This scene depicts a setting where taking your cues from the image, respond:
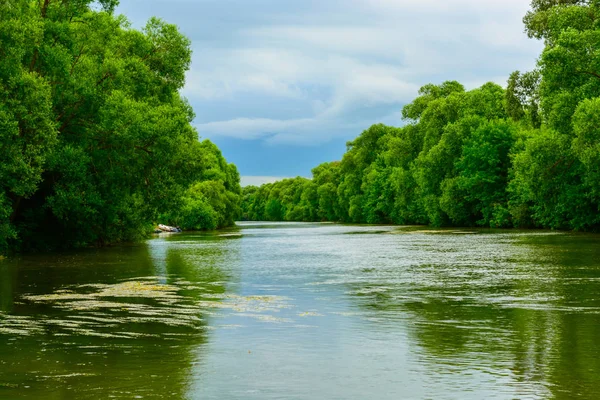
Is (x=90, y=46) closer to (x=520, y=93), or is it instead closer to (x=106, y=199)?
(x=106, y=199)

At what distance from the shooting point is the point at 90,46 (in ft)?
144

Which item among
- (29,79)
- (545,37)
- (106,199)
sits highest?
(545,37)

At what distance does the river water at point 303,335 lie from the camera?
997 cm

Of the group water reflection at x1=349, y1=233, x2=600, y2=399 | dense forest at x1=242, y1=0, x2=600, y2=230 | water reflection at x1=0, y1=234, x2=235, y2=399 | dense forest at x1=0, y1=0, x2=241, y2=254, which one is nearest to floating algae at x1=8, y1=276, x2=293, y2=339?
water reflection at x1=0, y1=234, x2=235, y2=399

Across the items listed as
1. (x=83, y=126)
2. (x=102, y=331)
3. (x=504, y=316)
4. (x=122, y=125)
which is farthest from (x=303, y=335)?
(x=83, y=126)

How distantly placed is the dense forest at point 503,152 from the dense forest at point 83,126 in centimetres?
2685

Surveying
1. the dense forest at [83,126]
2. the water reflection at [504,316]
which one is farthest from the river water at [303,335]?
the dense forest at [83,126]

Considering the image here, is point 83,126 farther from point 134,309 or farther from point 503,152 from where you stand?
point 503,152

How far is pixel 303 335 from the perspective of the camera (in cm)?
1410

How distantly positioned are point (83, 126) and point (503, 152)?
203ft

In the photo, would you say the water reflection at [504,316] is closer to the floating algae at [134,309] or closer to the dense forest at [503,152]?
the floating algae at [134,309]

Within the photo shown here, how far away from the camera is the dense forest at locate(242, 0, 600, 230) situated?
5281 cm

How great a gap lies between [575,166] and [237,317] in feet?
161

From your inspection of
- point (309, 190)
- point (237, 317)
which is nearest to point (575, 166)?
point (237, 317)
